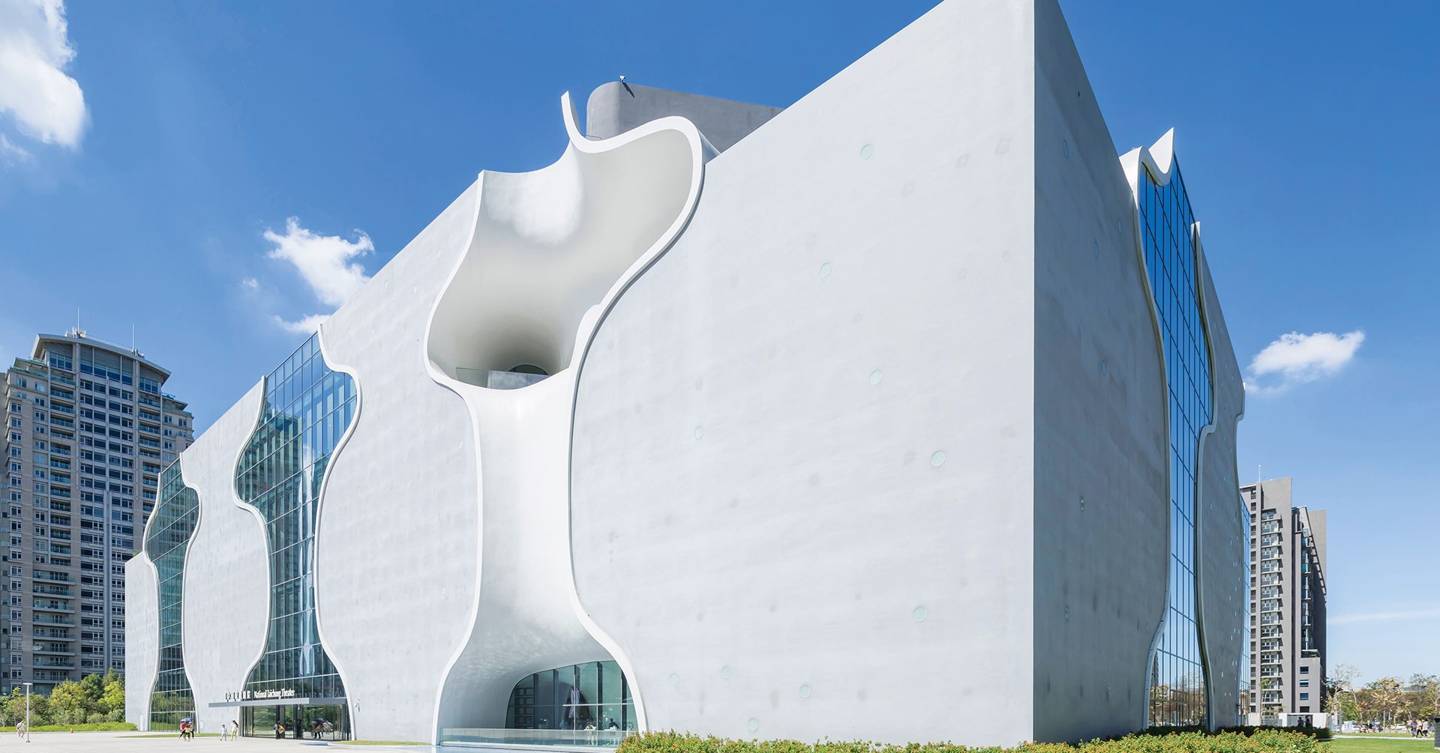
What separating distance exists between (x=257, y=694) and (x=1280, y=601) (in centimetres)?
9327

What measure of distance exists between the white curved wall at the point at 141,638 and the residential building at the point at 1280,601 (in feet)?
292

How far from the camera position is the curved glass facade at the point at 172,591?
55803 millimetres

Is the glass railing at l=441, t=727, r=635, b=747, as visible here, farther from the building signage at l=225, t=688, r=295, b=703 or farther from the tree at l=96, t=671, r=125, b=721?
the tree at l=96, t=671, r=125, b=721

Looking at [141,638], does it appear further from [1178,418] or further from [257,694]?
[1178,418]

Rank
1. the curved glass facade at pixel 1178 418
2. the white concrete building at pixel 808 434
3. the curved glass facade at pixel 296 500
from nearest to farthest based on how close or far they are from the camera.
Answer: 1. the white concrete building at pixel 808 434
2. the curved glass facade at pixel 1178 418
3. the curved glass facade at pixel 296 500

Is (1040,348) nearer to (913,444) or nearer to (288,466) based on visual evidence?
(913,444)

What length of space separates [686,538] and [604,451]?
421 centimetres

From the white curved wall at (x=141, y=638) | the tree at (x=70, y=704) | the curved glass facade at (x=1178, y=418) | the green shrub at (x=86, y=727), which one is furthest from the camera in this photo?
the tree at (x=70, y=704)

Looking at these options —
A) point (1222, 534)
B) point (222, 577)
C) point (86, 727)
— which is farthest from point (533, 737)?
point (86, 727)

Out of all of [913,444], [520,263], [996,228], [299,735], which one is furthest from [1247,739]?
[299,735]

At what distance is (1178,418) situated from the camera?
29469 millimetres

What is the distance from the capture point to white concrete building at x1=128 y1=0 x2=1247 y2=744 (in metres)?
17.1

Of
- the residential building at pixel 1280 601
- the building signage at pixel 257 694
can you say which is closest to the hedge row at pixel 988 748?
the building signage at pixel 257 694

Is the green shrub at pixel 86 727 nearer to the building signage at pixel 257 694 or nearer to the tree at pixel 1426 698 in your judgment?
the building signage at pixel 257 694
